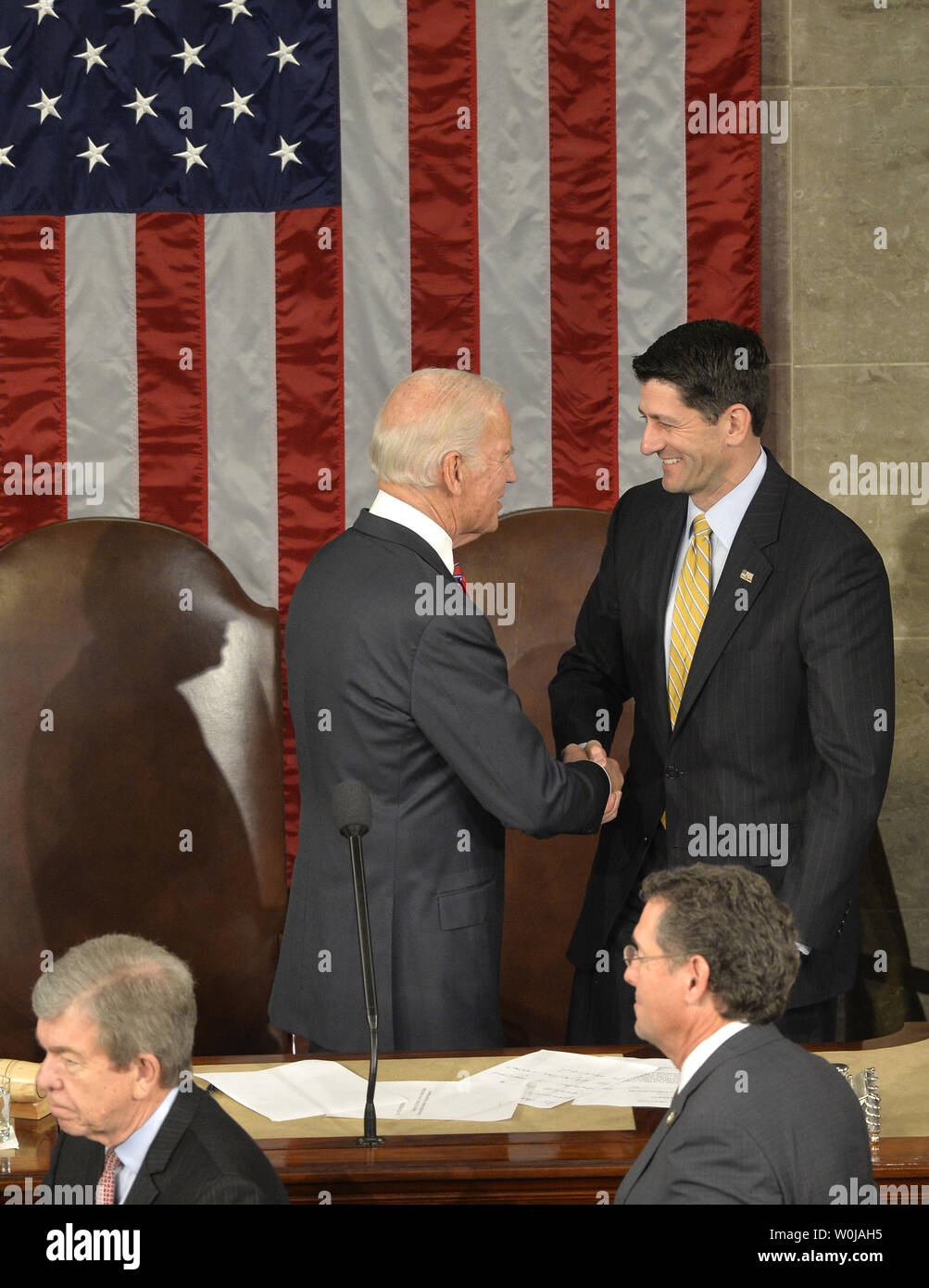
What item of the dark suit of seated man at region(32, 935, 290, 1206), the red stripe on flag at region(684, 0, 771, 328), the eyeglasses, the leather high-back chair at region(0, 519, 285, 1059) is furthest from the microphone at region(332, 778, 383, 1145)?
the red stripe on flag at region(684, 0, 771, 328)

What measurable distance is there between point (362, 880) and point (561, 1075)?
2.09ft

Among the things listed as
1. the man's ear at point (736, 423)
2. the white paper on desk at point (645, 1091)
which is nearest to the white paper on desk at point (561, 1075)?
the white paper on desk at point (645, 1091)

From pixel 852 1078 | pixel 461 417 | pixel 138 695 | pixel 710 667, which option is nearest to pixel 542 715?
pixel 138 695

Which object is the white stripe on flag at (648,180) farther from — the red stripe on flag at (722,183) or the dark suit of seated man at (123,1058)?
the dark suit of seated man at (123,1058)

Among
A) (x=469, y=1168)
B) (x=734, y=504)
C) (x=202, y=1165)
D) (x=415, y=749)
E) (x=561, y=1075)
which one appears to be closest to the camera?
(x=202, y=1165)

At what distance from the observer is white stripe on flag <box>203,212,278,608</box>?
193 inches

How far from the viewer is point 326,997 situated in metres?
3.08

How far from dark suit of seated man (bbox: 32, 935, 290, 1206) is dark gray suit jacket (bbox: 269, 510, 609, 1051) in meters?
0.88

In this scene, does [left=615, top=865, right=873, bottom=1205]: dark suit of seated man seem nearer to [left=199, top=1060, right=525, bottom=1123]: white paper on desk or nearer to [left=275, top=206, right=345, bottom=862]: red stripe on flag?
[left=199, top=1060, right=525, bottom=1123]: white paper on desk

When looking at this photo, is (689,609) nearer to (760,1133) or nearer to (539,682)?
(539,682)

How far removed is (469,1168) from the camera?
2326mm

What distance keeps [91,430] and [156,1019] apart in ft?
10.3

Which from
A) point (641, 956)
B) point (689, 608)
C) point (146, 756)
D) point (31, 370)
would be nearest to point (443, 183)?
point (31, 370)

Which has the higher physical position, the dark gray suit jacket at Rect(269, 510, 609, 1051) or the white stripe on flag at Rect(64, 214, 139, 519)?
the white stripe on flag at Rect(64, 214, 139, 519)
